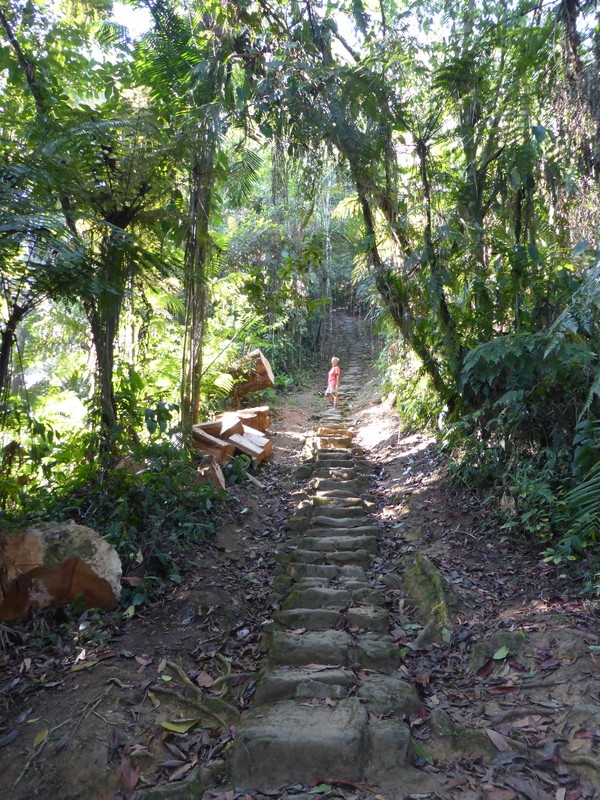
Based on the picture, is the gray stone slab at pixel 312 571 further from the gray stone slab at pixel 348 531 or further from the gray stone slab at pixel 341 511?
the gray stone slab at pixel 341 511

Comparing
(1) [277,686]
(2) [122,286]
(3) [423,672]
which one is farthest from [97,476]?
(3) [423,672]

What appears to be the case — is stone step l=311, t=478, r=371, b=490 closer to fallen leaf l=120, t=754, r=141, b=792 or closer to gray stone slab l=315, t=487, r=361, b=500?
gray stone slab l=315, t=487, r=361, b=500

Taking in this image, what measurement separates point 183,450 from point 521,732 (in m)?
4.34

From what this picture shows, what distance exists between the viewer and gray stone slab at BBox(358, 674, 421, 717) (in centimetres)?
317

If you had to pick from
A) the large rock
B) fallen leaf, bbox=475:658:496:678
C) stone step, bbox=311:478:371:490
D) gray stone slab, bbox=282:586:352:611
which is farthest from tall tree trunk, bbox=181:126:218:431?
fallen leaf, bbox=475:658:496:678

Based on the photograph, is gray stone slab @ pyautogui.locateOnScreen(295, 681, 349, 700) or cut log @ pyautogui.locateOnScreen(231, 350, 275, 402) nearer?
gray stone slab @ pyautogui.locateOnScreen(295, 681, 349, 700)

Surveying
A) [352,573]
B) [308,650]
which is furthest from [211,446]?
[308,650]

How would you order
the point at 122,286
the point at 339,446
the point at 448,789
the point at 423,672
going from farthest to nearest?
the point at 339,446
the point at 122,286
the point at 423,672
the point at 448,789

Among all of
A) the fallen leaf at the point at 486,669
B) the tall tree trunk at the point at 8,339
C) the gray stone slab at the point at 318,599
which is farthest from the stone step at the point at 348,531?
the tall tree trunk at the point at 8,339

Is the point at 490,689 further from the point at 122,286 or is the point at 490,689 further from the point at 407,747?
the point at 122,286

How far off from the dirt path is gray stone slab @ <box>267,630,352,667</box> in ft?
0.67

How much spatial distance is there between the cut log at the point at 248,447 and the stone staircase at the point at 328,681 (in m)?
1.80

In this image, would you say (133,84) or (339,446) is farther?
(339,446)

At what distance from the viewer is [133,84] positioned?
6.75 metres
